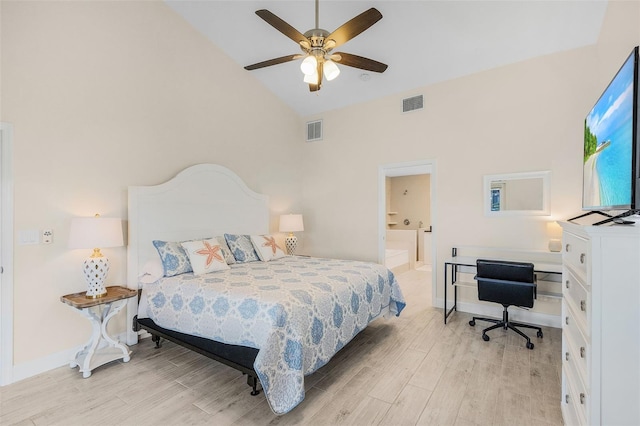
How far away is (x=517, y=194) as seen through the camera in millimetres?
3633

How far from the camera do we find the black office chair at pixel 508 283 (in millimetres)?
2887

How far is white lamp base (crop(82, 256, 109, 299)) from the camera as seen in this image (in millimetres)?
2631

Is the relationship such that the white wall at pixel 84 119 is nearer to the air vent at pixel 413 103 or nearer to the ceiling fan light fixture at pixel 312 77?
the ceiling fan light fixture at pixel 312 77

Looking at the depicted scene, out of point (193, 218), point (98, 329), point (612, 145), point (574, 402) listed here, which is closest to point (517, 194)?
point (612, 145)

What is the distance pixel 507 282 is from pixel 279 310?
7.67ft

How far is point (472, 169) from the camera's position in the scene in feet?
12.9

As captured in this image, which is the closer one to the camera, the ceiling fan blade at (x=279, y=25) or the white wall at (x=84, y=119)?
the ceiling fan blade at (x=279, y=25)

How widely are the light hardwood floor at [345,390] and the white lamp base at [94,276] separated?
0.66 metres

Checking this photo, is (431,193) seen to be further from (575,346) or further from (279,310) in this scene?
(279,310)

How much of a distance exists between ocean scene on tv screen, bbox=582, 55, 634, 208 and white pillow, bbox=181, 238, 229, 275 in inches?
123

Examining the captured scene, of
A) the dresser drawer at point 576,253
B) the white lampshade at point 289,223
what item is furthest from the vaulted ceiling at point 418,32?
the dresser drawer at point 576,253

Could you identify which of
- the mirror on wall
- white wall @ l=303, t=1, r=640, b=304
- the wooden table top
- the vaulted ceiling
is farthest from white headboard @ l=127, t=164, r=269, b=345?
the mirror on wall

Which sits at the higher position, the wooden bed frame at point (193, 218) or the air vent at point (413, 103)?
the air vent at point (413, 103)

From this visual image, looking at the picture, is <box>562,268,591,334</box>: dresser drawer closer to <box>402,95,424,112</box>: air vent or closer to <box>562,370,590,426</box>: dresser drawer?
<box>562,370,590,426</box>: dresser drawer
